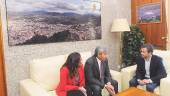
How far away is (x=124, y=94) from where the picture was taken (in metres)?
2.34

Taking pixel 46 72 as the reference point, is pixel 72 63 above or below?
above

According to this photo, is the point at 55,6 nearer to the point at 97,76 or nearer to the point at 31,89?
the point at 97,76

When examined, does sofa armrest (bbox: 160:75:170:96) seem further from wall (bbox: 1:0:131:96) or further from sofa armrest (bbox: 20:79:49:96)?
wall (bbox: 1:0:131:96)

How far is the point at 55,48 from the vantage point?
3.48m

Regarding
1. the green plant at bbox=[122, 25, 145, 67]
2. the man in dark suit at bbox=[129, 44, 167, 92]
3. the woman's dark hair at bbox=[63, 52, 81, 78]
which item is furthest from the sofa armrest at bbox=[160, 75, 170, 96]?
the green plant at bbox=[122, 25, 145, 67]

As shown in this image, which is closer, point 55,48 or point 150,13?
point 55,48

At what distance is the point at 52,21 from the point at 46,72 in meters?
1.03

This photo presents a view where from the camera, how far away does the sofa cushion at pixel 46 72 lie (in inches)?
105

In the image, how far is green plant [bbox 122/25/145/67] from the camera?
4246 mm

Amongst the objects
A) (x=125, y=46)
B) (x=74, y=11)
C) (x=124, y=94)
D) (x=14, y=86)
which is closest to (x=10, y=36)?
(x=14, y=86)

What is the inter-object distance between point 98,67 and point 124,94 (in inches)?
25.0

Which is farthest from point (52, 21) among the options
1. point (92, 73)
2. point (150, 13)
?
point (150, 13)

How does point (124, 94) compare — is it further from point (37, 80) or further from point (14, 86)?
point (14, 86)

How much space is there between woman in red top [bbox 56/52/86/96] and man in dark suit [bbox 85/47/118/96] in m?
0.18
